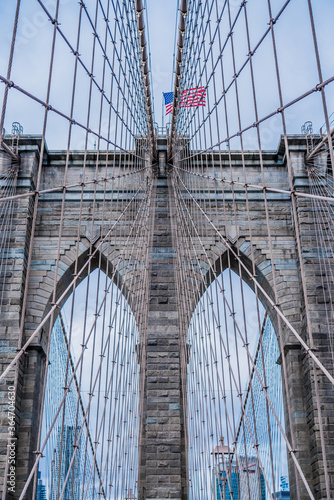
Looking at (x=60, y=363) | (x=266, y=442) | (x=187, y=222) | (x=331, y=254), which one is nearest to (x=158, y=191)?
(x=187, y=222)

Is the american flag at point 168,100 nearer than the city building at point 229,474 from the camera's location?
No

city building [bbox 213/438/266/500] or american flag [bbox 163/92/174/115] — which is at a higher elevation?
american flag [bbox 163/92/174/115]

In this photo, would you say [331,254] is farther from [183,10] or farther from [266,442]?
[266,442]

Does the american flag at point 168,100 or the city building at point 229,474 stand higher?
the american flag at point 168,100

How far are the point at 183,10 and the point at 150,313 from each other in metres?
5.14

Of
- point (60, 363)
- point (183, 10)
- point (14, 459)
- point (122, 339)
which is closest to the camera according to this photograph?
point (183, 10)

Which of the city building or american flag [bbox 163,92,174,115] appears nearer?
the city building

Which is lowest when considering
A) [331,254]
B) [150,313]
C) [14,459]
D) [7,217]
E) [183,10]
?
[14,459]

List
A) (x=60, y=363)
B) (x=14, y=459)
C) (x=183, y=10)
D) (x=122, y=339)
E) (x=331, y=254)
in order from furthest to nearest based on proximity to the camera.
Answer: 1. (x=60, y=363)
2. (x=331, y=254)
3. (x=14, y=459)
4. (x=122, y=339)
5. (x=183, y=10)

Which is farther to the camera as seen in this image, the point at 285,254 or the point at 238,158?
the point at 238,158

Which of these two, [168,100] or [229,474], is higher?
[168,100]

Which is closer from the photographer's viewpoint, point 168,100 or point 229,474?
point 229,474

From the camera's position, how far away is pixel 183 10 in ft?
28.0

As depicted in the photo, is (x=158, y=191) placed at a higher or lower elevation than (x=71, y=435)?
higher
